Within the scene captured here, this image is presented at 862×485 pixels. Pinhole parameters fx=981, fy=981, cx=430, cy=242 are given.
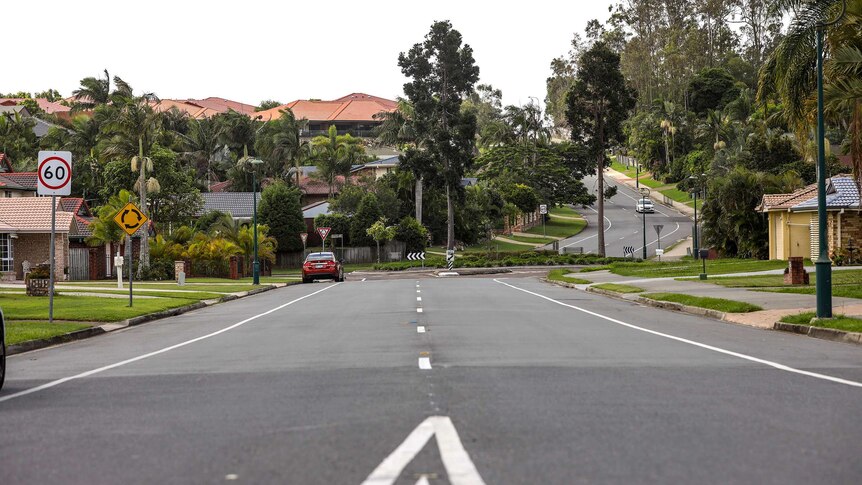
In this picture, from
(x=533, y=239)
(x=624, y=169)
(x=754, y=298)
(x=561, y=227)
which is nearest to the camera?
(x=754, y=298)

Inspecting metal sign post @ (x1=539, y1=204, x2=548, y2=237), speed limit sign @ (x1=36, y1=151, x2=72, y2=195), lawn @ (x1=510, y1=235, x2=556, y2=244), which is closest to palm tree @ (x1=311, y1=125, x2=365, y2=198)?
lawn @ (x1=510, y1=235, x2=556, y2=244)

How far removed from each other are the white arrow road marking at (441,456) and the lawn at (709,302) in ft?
54.2

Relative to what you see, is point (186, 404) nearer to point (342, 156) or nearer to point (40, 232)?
point (40, 232)

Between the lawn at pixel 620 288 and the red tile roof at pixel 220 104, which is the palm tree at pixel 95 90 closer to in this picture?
the red tile roof at pixel 220 104

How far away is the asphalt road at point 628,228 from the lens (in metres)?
83.7

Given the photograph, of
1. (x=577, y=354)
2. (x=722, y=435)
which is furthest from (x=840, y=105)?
(x=722, y=435)

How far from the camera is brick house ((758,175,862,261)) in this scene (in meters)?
45.4

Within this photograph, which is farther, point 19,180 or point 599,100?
point 599,100

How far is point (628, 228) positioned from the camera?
9650 cm

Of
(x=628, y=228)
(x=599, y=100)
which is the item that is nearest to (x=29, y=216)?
(x=599, y=100)

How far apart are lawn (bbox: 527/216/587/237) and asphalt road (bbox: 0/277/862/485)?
82.5 metres

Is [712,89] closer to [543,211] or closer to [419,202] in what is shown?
[543,211]

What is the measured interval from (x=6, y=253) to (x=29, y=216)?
2153 millimetres

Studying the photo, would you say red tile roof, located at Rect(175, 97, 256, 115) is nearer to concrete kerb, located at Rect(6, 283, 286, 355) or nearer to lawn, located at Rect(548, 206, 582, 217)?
lawn, located at Rect(548, 206, 582, 217)
